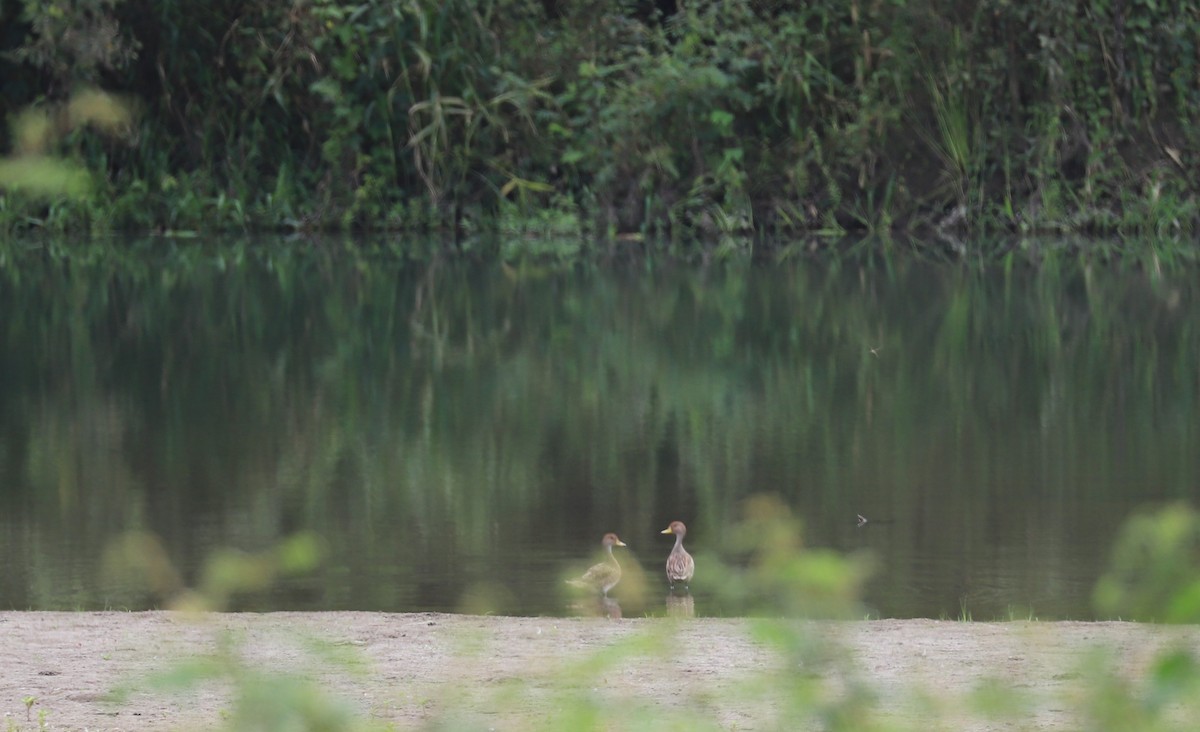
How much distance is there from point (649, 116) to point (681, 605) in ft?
50.7

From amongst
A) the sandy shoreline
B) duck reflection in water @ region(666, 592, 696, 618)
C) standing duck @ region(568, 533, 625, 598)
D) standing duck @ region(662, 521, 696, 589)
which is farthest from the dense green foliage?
the sandy shoreline

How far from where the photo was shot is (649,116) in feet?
70.0

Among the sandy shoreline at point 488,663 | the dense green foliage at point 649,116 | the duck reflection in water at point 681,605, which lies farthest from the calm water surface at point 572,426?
the dense green foliage at point 649,116

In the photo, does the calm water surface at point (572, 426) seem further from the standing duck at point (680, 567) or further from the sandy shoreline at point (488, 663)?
the sandy shoreline at point (488, 663)

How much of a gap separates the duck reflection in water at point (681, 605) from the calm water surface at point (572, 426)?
5 centimetres

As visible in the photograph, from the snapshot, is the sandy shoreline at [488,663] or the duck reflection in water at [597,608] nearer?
the sandy shoreline at [488,663]

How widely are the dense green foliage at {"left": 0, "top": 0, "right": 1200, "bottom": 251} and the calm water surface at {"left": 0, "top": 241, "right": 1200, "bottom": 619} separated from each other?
405cm

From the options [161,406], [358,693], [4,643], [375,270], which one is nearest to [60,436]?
[161,406]

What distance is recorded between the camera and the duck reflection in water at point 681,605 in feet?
19.7

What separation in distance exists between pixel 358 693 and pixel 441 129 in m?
17.4

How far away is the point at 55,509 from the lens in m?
7.98

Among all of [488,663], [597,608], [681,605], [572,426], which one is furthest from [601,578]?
[572,426]

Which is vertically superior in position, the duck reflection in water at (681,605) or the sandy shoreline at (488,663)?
the sandy shoreline at (488,663)

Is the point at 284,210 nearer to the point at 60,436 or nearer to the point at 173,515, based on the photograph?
the point at 60,436
